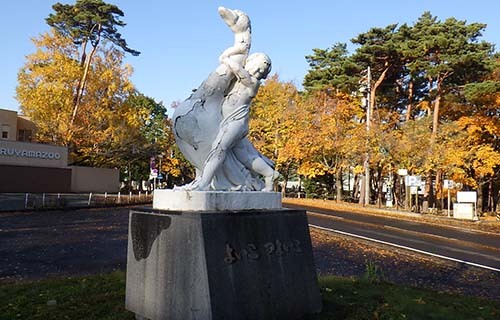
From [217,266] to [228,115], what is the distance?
6.06 feet

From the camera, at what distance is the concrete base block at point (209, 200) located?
4648 mm

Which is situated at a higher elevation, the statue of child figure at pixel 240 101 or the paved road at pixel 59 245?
the statue of child figure at pixel 240 101

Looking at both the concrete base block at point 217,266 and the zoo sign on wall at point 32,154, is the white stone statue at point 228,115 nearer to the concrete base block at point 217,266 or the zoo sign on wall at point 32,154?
the concrete base block at point 217,266

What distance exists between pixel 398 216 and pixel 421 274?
1709 centimetres

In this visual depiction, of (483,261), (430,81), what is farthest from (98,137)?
(483,261)

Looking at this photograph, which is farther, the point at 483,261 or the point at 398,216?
the point at 398,216

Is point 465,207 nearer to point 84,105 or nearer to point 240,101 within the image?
point 240,101

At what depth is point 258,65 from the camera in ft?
17.5

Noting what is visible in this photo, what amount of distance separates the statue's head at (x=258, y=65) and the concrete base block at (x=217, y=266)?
163 centimetres

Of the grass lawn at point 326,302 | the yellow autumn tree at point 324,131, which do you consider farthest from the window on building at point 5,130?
the grass lawn at point 326,302

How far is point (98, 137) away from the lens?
113 feet

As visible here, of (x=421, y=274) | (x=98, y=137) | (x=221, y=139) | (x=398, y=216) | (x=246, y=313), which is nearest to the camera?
(x=246, y=313)

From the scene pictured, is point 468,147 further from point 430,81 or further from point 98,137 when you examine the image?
point 98,137

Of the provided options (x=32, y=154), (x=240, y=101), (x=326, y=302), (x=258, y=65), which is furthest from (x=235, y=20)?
(x=32, y=154)
